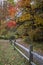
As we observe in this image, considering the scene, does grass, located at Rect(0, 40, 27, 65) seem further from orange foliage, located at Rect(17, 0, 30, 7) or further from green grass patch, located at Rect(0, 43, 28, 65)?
orange foliage, located at Rect(17, 0, 30, 7)

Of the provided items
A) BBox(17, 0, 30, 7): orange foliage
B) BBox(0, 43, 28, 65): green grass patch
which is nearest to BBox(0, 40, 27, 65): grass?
BBox(0, 43, 28, 65): green grass patch

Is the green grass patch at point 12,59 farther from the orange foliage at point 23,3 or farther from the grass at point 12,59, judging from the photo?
the orange foliage at point 23,3

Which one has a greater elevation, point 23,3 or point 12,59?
point 23,3

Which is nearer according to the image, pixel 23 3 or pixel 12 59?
pixel 12 59

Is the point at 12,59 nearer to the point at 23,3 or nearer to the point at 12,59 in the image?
the point at 12,59

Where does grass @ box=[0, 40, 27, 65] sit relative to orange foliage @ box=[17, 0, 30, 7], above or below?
below

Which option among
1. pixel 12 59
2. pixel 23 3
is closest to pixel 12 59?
pixel 12 59

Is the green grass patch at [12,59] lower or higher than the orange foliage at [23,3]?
lower

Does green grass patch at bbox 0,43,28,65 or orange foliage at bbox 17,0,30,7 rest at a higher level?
orange foliage at bbox 17,0,30,7

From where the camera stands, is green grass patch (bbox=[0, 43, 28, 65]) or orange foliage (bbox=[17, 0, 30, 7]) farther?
orange foliage (bbox=[17, 0, 30, 7])

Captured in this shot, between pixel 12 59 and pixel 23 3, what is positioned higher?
→ pixel 23 3

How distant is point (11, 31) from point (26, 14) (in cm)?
1830

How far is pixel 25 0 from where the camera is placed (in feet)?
61.4

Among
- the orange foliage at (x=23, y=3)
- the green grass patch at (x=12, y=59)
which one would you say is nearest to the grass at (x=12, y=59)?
the green grass patch at (x=12, y=59)
